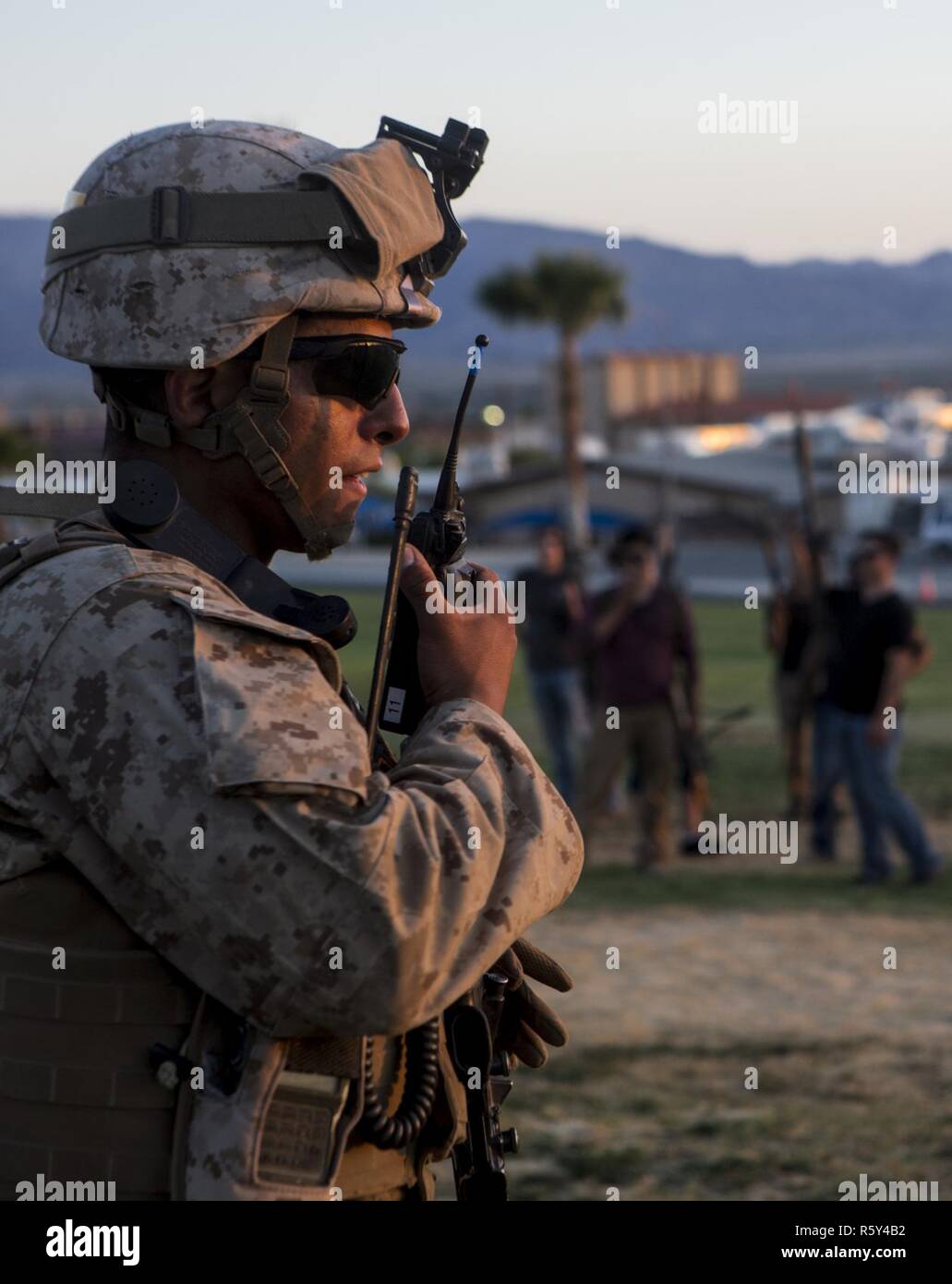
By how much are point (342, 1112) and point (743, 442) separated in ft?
345

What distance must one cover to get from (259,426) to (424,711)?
42 centimetres

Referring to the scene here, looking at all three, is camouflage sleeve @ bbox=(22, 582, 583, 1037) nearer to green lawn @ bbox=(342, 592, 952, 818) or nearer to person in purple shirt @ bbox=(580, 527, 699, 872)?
green lawn @ bbox=(342, 592, 952, 818)

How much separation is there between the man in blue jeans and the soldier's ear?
8826mm

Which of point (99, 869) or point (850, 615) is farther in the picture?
point (850, 615)

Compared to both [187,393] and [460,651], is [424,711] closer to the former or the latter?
[460,651]

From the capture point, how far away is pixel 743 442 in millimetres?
105688

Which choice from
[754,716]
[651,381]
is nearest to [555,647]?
[754,716]

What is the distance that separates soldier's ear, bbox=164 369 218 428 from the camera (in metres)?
2.33

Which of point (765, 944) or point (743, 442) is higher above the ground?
point (743, 442)

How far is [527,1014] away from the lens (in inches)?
105

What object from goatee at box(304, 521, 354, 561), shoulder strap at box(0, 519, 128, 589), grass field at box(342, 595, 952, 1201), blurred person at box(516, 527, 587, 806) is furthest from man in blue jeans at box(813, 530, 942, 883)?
shoulder strap at box(0, 519, 128, 589)

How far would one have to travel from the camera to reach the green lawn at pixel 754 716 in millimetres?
14375

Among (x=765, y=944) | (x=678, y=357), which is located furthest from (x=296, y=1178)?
(x=678, y=357)
